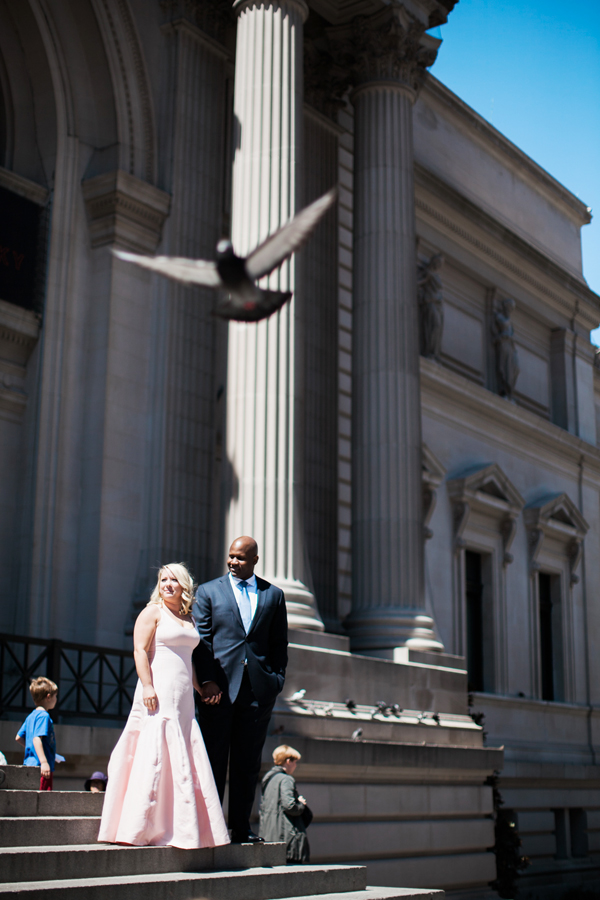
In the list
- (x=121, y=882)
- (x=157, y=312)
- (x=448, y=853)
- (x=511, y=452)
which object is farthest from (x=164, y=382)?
(x=511, y=452)

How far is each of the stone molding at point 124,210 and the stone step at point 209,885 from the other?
415 inches

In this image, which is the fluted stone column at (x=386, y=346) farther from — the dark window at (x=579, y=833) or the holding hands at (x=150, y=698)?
the dark window at (x=579, y=833)

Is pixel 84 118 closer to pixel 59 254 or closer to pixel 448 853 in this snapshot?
pixel 59 254

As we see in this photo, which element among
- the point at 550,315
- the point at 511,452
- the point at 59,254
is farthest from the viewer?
the point at 550,315

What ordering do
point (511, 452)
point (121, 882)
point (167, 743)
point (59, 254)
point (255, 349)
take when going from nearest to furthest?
point (121, 882) → point (167, 743) → point (255, 349) → point (59, 254) → point (511, 452)

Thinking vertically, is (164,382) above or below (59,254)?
below

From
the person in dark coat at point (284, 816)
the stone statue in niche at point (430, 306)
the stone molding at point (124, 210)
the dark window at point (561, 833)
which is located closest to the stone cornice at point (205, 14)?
the stone molding at point (124, 210)

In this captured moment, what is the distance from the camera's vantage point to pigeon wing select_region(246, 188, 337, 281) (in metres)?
6.20

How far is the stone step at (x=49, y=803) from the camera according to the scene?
724 cm

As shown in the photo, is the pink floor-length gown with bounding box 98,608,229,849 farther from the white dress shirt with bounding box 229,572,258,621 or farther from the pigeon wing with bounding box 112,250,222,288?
the pigeon wing with bounding box 112,250,222,288

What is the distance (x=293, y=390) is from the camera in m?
14.7

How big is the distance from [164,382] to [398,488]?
3.97 meters

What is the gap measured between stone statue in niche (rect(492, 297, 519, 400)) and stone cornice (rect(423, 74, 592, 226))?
4794 mm

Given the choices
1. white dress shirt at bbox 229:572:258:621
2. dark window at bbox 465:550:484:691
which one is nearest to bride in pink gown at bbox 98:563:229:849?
white dress shirt at bbox 229:572:258:621
